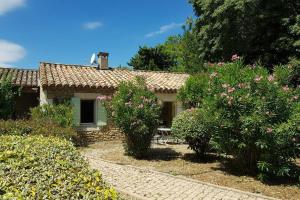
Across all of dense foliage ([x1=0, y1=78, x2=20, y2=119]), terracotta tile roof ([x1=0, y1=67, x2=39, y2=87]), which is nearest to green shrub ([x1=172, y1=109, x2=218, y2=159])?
dense foliage ([x1=0, y1=78, x2=20, y2=119])

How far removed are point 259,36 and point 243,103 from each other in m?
13.6

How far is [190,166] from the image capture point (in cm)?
1084

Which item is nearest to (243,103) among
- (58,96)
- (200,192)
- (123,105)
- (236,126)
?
(236,126)

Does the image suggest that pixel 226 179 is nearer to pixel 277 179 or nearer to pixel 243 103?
pixel 277 179

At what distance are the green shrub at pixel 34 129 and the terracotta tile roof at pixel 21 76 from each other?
5776 mm

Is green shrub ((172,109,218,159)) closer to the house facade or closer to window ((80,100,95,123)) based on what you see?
the house facade

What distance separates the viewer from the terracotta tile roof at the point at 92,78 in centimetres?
1692

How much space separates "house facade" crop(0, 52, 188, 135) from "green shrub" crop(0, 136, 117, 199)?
10.3 m

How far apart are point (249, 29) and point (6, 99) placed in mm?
13892

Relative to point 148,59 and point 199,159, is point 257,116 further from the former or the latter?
point 148,59

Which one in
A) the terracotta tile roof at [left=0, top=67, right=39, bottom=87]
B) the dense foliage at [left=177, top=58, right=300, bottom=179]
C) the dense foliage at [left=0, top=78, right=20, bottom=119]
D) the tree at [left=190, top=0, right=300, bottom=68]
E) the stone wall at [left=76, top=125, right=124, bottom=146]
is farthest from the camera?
the terracotta tile roof at [left=0, top=67, right=39, bottom=87]

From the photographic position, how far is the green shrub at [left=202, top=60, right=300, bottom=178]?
8391mm

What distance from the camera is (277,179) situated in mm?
9070

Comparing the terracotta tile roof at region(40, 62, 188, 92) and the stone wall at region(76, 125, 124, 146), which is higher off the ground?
the terracotta tile roof at region(40, 62, 188, 92)
